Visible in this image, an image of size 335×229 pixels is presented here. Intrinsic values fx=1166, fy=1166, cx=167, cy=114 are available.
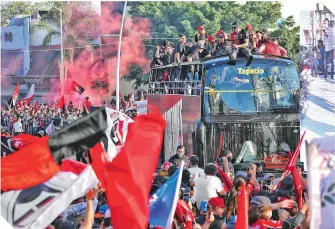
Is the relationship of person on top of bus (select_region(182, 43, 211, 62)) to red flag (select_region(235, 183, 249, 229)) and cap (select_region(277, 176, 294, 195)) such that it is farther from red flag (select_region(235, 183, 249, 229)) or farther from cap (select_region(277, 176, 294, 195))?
red flag (select_region(235, 183, 249, 229))

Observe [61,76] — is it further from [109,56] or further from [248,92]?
[248,92]

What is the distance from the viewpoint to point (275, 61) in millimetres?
14312

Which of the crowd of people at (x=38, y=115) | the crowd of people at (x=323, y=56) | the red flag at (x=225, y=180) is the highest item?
the crowd of people at (x=323, y=56)

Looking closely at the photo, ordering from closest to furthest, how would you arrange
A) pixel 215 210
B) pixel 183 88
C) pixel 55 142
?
pixel 55 142 < pixel 215 210 < pixel 183 88

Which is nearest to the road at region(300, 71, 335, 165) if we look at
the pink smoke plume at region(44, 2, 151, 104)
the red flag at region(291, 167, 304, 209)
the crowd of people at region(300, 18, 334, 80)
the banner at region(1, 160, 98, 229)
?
the crowd of people at region(300, 18, 334, 80)

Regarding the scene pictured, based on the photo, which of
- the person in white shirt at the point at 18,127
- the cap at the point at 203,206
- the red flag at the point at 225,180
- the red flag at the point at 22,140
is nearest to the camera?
the cap at the point at 203,206

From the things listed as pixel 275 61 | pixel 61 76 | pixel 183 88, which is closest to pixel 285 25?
pixel 275 61

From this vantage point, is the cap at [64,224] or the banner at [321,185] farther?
the cap at [64,224]

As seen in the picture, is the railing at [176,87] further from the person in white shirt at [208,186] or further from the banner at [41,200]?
the banner at [41,200]

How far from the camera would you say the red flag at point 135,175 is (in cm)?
1030

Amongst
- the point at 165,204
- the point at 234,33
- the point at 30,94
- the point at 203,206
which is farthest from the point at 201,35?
the point at 165,204

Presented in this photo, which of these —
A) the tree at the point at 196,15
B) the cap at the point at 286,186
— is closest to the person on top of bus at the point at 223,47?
the tree at the point at 196,15

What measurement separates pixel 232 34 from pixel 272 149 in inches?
58.9

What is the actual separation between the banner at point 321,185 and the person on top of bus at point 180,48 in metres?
4.11
